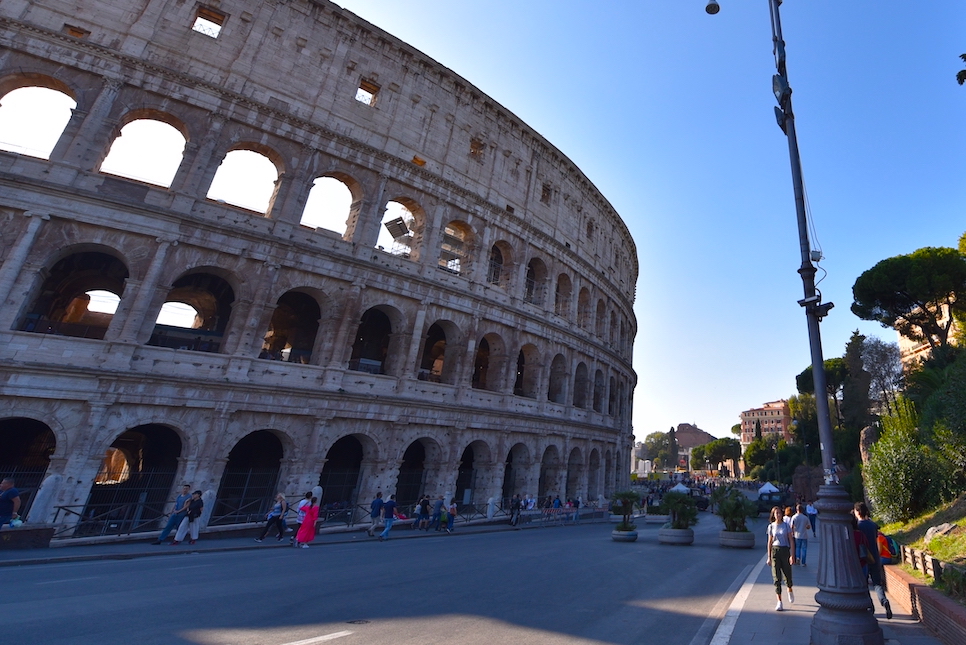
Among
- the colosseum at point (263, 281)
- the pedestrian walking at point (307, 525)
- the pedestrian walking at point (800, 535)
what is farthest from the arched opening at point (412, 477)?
the pedestrian walking at point (800, 535)

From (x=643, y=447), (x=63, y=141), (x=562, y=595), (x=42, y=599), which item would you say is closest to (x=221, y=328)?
(x=63, y=141)

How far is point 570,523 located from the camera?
84.2 ft

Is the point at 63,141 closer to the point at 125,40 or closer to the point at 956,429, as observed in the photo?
the point at 125,40

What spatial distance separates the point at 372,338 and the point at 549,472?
42.7ft

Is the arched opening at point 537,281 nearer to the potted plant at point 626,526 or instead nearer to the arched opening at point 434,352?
the arched opening at point 434,352

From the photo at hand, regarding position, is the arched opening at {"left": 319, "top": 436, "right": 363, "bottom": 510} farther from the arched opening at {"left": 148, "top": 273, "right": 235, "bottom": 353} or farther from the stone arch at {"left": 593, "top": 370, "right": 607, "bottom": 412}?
the stone arch at {"left": 593, "top": 370, "right": 607, "bottom": 412}

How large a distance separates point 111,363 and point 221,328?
6.56 m

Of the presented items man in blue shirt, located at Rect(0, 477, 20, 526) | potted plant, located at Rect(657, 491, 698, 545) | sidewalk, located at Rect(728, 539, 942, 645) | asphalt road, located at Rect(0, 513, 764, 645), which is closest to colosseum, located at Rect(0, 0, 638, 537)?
man in blue shirt, located at Rect(0, 477, 20, 526)

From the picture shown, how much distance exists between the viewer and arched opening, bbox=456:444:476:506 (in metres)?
23.6

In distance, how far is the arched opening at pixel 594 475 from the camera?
31688mm

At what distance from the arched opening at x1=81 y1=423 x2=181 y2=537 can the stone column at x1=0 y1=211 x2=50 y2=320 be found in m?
5.27

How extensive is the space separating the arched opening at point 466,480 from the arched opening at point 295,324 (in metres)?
9.54

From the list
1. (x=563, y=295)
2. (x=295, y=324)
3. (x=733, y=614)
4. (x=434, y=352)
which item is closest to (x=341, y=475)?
(x=295, y=324)

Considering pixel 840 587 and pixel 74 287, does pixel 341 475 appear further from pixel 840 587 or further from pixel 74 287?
pixel 840 587
